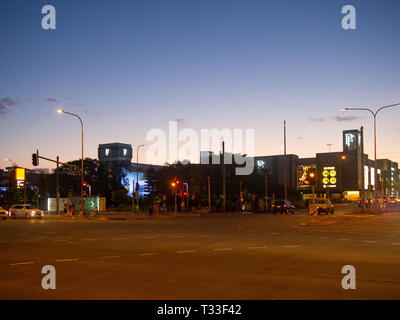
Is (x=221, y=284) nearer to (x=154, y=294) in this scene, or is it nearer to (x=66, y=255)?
(x=154, y=294)

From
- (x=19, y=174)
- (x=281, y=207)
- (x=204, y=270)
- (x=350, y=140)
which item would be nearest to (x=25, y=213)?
(x=19, y=174)

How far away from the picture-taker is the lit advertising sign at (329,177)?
133 m

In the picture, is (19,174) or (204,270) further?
(19,174)

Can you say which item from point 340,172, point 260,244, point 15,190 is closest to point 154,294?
point 260,244

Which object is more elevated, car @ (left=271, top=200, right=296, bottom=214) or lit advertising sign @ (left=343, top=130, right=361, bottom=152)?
lit advertising sign @ (left=343, top=130, right=361, bottom=152)

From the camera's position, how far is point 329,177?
134 meters

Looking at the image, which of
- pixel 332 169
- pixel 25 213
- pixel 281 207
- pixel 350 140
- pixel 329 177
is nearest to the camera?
pixel 25 213

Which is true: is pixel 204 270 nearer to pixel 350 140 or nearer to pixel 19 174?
pixel 19 174

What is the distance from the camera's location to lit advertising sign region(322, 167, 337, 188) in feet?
436

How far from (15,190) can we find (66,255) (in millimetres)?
76097

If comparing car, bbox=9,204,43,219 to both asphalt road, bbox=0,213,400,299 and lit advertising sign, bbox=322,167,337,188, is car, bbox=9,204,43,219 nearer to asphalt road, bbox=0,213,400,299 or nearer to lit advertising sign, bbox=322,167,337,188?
asphalt road, bbox=0,213,400,299

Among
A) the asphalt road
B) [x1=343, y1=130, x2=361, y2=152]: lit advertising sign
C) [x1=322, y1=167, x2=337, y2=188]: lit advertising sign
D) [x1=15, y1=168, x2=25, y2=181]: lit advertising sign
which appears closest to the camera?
the asphalt road

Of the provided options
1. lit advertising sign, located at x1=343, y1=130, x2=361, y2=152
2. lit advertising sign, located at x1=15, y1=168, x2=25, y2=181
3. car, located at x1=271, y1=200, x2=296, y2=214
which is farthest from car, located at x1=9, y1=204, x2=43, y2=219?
lit advertising sign, located at x1=343, y1=130, x2=361, y2=152
